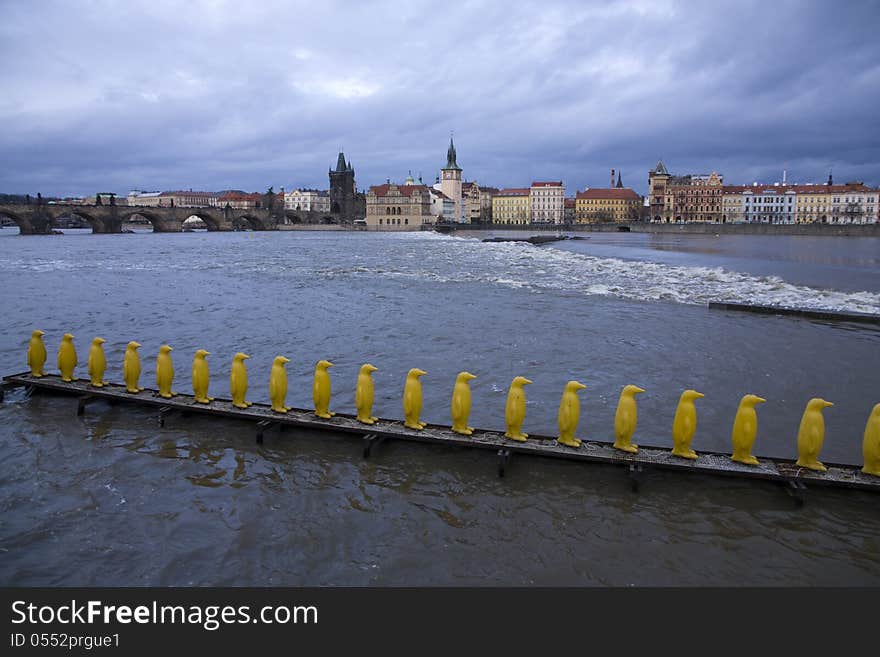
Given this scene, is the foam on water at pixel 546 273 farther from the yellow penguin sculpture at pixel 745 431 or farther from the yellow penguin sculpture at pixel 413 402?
the yellow penguin sculpture at pixel 413 402

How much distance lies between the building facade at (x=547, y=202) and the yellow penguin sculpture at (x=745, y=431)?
7068 inches

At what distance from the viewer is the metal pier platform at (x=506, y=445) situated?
8.23 m

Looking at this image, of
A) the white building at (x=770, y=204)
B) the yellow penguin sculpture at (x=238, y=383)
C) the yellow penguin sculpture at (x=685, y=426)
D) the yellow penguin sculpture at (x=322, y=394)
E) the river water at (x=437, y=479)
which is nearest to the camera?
the river water at (x=437, y=479)

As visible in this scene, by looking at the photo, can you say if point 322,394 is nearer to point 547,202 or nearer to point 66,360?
point 66,360

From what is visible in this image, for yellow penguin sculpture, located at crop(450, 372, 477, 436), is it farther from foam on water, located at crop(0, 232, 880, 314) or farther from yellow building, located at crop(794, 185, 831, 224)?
yellow building, located at crop(794, 185, 831, 224)

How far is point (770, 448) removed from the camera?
10.4m

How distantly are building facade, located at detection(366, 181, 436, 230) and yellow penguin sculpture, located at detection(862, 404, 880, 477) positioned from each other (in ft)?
528

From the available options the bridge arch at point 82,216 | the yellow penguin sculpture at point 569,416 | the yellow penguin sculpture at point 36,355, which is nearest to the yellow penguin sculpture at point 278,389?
the yellow penguin sculpture at point 569,416

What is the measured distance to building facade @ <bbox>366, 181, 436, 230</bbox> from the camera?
553ft

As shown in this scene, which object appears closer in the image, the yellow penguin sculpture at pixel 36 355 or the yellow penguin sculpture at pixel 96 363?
the yellow penguin sculpture at pixel 96 363

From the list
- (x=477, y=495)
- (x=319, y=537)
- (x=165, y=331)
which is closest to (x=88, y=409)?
(x=319, y=537)

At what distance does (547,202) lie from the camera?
7288 inches
